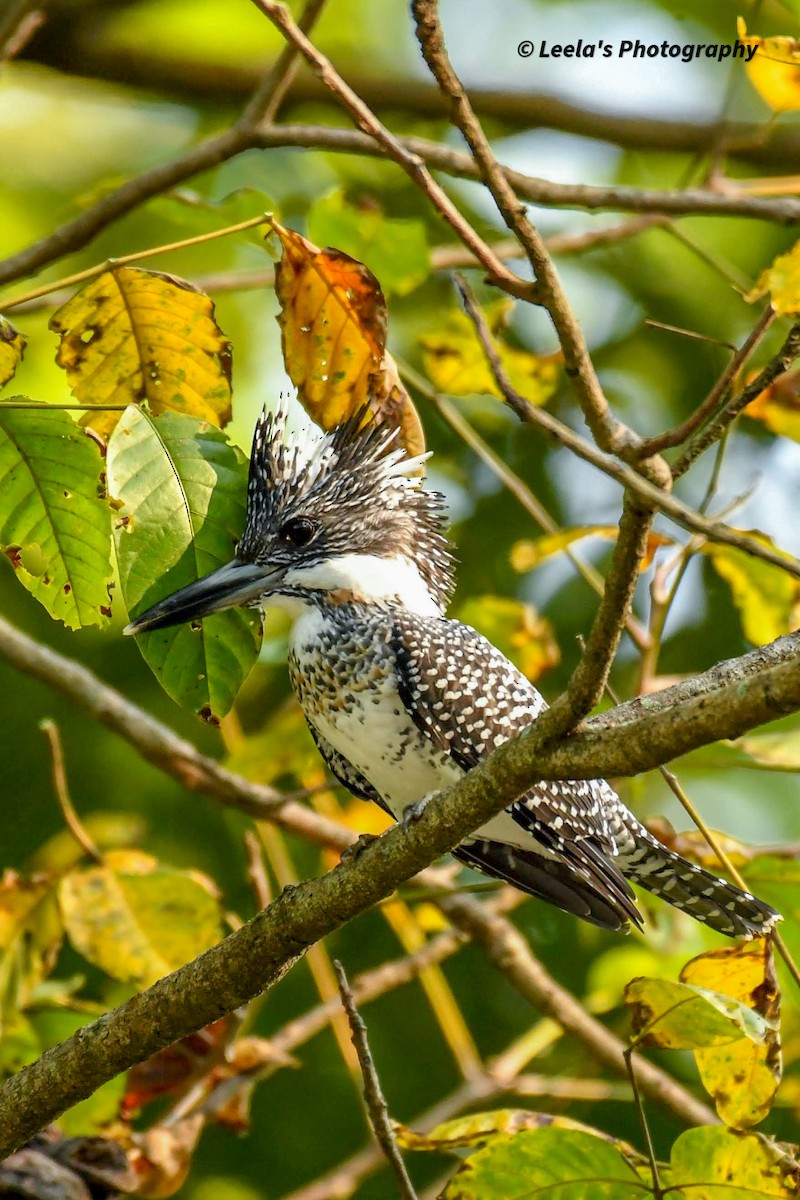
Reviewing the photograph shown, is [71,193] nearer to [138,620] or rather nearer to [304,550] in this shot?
[304,550]

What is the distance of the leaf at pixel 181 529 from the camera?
2.15 meters

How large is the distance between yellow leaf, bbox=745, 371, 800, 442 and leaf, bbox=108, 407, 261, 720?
137 cm

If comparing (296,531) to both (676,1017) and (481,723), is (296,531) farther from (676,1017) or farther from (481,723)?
(676,1017)

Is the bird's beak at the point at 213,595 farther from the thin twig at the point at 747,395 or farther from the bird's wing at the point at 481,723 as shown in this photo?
the thin twig at the point at 747,395

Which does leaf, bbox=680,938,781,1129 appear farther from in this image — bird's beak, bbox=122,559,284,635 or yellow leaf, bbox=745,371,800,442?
yellow leaf, bbox=745,371,800,442

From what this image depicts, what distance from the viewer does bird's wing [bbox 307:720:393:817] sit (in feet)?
10.9

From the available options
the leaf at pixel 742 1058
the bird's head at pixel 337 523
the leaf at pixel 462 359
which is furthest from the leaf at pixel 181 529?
the leaf at pixel 462 359

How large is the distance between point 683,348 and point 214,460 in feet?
12.4

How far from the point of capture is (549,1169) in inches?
82.0

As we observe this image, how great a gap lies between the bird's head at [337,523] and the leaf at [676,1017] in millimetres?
1283

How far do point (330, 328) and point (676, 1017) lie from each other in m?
1.25

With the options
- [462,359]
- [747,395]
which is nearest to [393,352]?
[462,359]

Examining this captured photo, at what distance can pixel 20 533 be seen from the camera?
7.11 feet

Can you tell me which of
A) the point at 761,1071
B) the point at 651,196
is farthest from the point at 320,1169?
the point at 651,196
